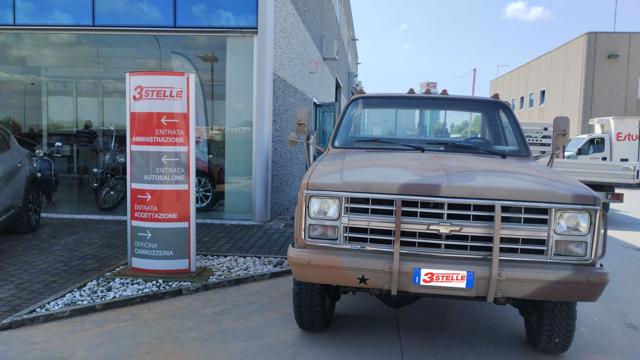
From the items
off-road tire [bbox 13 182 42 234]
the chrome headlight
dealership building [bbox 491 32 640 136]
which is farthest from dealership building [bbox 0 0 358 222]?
dealership building [bbox 491 32 640 136]

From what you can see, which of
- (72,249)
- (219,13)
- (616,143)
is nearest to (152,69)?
(219,13)

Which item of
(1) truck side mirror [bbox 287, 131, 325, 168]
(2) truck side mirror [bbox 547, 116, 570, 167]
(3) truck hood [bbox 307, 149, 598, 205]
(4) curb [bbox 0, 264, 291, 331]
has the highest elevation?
(2) truck side mirror [bbox 547, 116, 570, 167]

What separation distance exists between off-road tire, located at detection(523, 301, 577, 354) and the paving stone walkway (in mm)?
3615

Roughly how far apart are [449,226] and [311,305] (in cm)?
131

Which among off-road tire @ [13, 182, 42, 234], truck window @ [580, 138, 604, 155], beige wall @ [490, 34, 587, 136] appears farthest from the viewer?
beige wall @ [490, 34, 587, 136]

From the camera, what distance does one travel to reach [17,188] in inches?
283

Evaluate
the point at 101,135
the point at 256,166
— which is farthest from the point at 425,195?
the point at 101,135

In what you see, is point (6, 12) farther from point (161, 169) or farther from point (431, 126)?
point (431, 126)

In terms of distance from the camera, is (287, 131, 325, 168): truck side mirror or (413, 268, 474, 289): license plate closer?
(413, 268, 474, 289): license plate

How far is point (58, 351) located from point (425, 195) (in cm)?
297

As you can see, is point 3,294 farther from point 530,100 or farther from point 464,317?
point 530,100

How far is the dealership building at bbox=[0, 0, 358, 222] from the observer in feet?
28.7

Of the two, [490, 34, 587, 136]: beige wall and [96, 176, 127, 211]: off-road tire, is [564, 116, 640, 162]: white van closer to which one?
[490, 34, 587, 136]: beige wall

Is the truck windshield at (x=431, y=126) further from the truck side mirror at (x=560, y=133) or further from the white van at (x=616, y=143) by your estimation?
the white van at (x=616, y=143)
